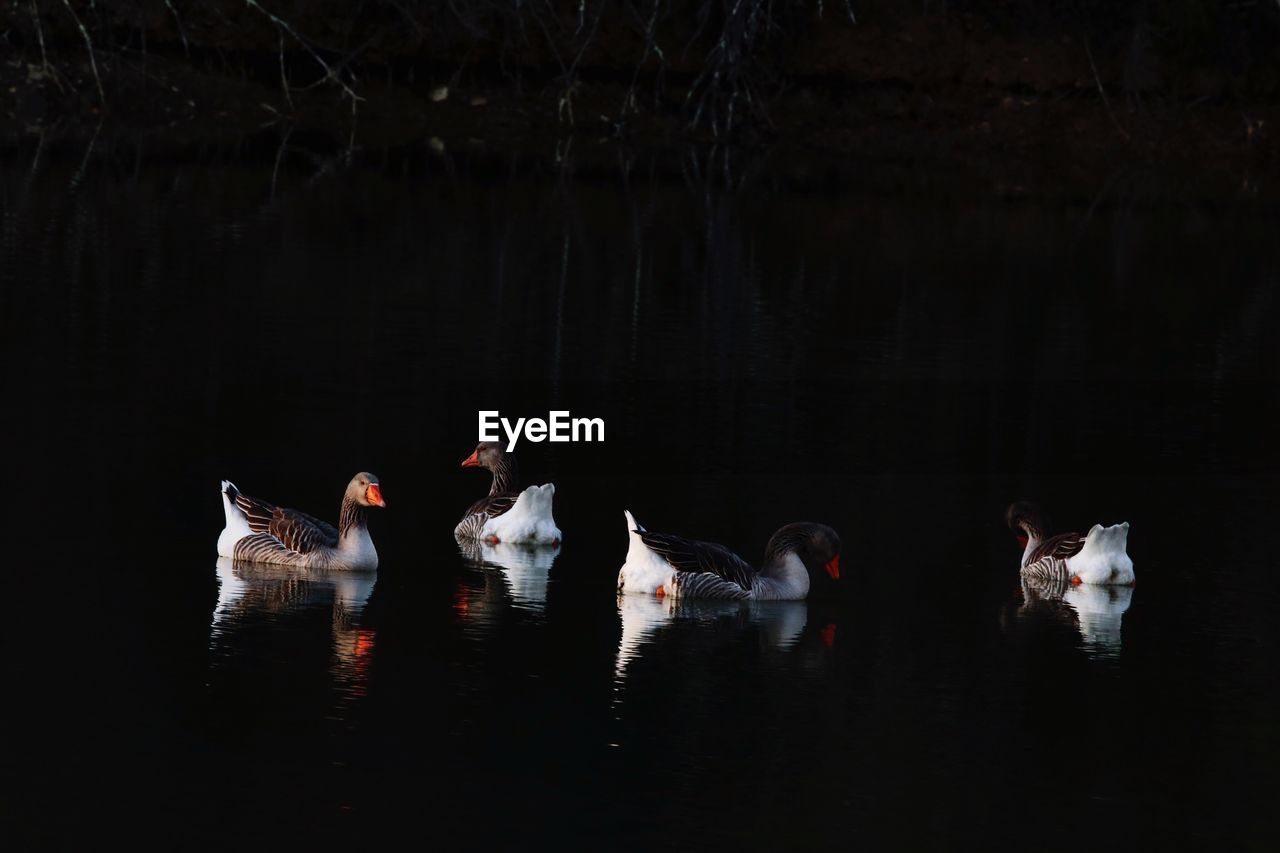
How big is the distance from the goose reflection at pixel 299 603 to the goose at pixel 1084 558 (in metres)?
3.45

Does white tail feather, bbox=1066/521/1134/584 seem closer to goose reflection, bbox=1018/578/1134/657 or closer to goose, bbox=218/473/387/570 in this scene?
goose reflection, bbox=1018/578/1134/657

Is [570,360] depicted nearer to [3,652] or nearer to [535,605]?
[535,605]

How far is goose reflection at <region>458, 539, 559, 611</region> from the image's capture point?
1147cm

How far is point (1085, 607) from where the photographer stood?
11766 millimetres

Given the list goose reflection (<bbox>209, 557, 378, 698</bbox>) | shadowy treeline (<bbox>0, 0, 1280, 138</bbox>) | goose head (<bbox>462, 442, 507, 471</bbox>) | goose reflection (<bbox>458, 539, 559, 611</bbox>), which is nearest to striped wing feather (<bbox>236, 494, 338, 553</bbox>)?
goose reflection (<bbox>209, 557, 378, 698</bbox>)

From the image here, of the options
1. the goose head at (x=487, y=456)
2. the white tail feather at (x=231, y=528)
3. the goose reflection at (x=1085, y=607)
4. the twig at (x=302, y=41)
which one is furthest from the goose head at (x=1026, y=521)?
the twig at (x=302, y=41)

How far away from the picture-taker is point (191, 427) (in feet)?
48.4

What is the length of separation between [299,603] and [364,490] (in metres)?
0.81

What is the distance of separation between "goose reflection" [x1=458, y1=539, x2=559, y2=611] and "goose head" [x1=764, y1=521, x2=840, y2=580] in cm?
117

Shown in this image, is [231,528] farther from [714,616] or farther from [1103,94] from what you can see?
[1103,94]

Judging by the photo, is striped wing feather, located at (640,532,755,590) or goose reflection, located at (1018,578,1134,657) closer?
goose reflection, located at (1018,578,1134,657)

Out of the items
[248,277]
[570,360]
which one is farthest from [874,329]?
[248,277]

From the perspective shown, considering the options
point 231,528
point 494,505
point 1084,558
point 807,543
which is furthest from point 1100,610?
point 231,528

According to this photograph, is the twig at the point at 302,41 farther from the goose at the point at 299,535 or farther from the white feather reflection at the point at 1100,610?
the white feather reflection at the point at 1100,610
